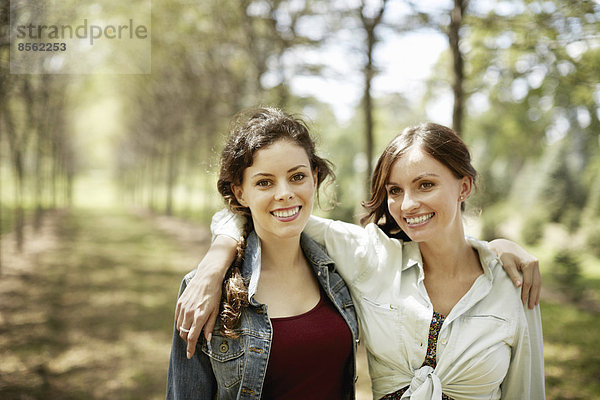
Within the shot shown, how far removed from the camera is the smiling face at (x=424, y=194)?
7.07ft

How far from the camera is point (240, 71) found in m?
11.8

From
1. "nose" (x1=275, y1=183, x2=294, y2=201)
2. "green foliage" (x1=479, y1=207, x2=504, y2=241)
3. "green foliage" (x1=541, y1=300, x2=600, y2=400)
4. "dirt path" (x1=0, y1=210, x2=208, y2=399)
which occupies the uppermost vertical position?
"nose" (x1=275, y1=183, x2=294, y2=201)

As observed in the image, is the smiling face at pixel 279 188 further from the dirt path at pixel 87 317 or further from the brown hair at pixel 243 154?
the dirt path at pixel 87 317

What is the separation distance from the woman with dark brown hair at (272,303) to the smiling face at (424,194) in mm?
483

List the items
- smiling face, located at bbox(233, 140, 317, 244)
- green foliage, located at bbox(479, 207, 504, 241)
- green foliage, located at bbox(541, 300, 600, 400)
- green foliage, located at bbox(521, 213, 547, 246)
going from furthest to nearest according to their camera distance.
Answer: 1. green foliage, located at bbox(521, 213, 547, 246)
2. green foliage, located at bbox(479, 207, 504, 241)
3. green foliage, located at bbox(541, 300, 600, 400)
4. smiling face, located at bbox(233, 140, 317, 244)

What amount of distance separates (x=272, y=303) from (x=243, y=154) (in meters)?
0.78

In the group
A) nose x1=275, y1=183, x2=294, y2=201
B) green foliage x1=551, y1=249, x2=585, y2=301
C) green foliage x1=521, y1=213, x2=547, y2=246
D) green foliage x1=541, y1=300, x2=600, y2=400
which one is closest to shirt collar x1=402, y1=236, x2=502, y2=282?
nose x1=275, y1=183, x2=294, y2=201

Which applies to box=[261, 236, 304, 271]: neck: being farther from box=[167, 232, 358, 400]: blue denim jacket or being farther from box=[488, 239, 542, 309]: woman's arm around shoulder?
box=[488, 239, 542, 309]: woman's arm around shoulder

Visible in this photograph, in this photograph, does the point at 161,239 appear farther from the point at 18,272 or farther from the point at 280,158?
the point at 280,158

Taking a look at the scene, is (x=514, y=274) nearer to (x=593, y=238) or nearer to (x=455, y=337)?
(x=455, y=337)

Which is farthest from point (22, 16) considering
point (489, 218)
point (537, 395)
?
point (489, 218)

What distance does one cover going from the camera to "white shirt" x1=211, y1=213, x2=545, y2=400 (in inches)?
80.4

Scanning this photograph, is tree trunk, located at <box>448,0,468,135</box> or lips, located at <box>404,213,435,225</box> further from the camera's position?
tree trunk, located at <box>448,0,468,135</box>

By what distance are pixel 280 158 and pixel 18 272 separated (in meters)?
9.05
